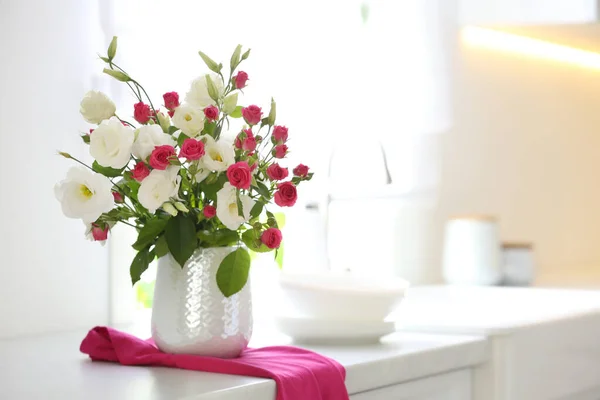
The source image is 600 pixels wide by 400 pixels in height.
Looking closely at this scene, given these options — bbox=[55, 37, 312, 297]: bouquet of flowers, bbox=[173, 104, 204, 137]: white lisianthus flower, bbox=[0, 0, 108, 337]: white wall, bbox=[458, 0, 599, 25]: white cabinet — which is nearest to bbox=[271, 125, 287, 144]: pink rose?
bbox=[55, 37, 312, 297]: bouquet of flowers

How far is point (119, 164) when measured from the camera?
1144mm

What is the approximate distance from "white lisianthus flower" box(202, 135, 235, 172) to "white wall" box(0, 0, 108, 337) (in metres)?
0.48

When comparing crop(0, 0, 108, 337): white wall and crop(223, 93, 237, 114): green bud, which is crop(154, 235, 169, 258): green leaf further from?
crop(0, 0, 108, 337): white wall

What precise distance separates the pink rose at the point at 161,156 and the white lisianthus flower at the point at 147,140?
0.10 ft

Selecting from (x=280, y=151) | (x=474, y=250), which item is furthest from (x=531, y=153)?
(x=280, y=151)

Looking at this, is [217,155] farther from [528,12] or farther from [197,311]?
[528,12]

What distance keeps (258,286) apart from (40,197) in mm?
549

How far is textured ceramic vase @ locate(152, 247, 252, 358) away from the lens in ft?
3.98

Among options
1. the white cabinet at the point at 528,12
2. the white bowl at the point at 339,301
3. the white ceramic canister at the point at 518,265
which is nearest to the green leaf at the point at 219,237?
the white bowl at the point at 339,301

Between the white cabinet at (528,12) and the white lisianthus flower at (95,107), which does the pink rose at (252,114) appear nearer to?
the white lisianthus flower at (95,107)

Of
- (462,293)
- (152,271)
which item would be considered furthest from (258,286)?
(462,293)

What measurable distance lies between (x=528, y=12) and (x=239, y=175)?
159 centimetres

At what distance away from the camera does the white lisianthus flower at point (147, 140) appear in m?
1.16

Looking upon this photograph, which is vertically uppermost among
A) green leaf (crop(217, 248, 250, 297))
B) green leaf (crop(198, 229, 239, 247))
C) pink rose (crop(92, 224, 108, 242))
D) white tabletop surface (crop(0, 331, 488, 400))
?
pink rose (crop(92, 224, 108, 242))
